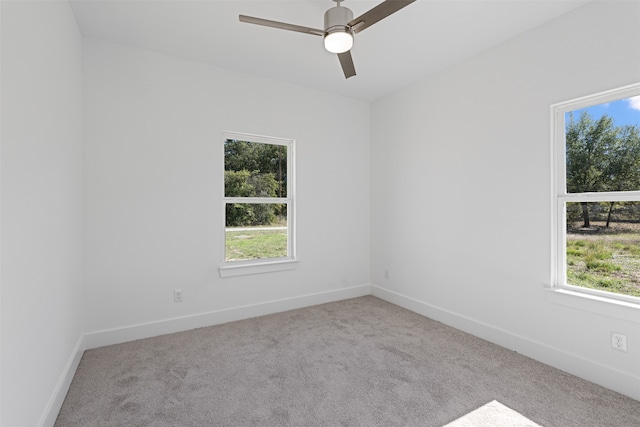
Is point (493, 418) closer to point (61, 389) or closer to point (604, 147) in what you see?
point (604, 147)

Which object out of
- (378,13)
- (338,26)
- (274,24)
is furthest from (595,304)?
(274,24)

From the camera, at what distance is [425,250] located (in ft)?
11.6

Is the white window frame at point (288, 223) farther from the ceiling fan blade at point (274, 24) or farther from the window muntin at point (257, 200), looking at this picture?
the ceiling fan blade at point (274, 24)

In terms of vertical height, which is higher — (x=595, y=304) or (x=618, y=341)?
(x=595, y=304)

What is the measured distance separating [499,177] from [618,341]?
1.42m

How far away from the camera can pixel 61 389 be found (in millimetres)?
1950

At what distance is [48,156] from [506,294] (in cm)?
346

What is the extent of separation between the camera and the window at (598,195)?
213 centimetres

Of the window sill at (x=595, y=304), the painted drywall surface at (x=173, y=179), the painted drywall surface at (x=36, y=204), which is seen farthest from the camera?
the painted drywall surface at (x=173, y=179)

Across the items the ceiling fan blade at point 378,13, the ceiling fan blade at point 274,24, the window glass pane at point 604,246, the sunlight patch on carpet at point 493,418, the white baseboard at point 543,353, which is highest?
the ceiling fan blade at point 274,24

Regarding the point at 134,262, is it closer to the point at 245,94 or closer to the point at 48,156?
the point at 48,156

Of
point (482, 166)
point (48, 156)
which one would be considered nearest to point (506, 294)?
point (482, 166)

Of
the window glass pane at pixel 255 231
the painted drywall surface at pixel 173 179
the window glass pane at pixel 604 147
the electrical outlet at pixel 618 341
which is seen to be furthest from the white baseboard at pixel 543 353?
the window glass pane at pixel 255 231

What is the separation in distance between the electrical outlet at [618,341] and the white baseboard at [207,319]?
2.56m
